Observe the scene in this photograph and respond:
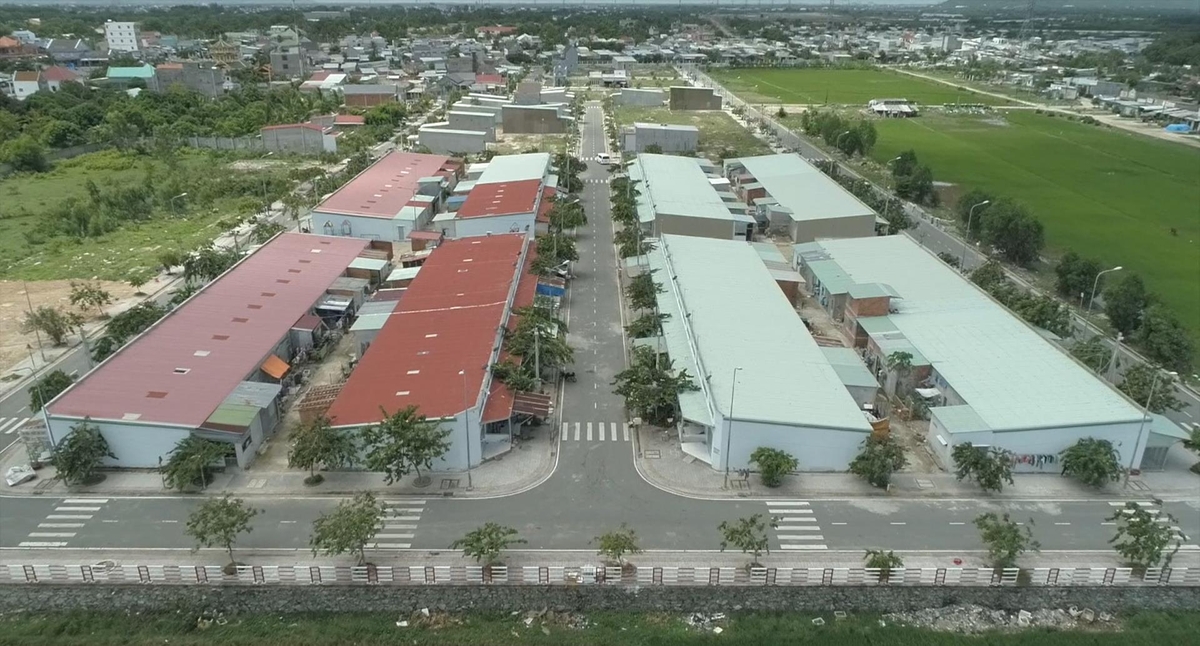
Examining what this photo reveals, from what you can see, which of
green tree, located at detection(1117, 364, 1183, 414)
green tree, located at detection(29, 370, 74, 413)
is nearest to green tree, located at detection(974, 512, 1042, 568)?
green tree, located at detection(1117, 364, 1183, 414)

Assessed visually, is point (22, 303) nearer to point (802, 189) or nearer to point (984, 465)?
point (984, 465)

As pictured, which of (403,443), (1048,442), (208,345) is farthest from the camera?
(208,345)

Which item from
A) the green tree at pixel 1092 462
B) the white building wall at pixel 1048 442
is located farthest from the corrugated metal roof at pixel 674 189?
the green tree at pixel 1092 462

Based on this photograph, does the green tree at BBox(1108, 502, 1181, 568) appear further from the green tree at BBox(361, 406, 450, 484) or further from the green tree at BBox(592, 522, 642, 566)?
the green tree at BBox(361, 406, 450, 484)

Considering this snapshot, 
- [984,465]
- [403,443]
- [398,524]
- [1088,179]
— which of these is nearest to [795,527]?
[984,465]

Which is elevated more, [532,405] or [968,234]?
[968,234]

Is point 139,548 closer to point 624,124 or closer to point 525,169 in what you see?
point 525,169

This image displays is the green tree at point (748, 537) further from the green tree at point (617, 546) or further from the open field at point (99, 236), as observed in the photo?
the open field at point (99, 236)

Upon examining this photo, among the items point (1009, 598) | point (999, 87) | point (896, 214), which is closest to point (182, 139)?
point (896, 214)
